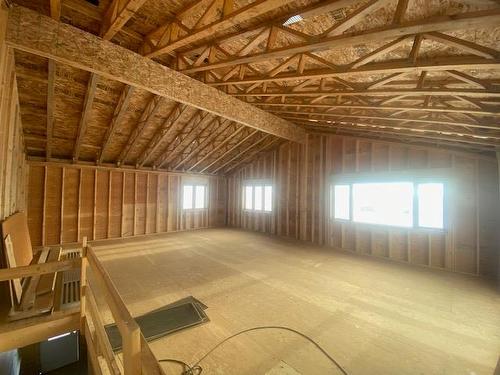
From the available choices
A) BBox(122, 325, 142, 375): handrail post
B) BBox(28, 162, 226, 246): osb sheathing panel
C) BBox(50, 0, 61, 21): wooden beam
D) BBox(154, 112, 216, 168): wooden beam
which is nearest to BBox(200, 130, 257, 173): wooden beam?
BBox(28, 162, 226, 246): osb sheathing panel

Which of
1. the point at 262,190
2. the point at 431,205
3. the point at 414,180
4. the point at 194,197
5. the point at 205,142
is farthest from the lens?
the point at 194,197

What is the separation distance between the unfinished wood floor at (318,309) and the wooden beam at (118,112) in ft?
11.4

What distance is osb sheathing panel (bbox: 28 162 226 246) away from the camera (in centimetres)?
747

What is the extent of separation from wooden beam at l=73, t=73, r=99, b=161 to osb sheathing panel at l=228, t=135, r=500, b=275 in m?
7.13

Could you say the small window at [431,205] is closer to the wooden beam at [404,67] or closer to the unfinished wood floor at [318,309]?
the unfinished wood floor at [318,309]

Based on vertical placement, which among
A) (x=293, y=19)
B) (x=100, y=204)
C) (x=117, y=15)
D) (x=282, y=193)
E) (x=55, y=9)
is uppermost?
(x=55, y=9)

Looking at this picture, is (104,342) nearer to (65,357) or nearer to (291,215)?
(65,357)

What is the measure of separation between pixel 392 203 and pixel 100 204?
1026 cm

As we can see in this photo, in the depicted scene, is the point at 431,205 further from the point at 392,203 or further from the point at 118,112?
the point at 118,112

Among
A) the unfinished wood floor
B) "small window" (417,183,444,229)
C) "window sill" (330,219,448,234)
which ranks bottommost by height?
→ the unfinished wood floor

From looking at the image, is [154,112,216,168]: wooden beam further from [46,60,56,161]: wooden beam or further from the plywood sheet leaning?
the plywood sheet leaning

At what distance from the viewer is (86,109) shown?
5371mm

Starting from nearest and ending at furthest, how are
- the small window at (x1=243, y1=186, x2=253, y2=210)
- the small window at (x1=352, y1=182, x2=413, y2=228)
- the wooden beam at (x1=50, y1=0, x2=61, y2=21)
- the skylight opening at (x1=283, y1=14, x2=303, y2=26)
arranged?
the skylight opening at (x1=283, y1=14, x2=303, y2=26) < the wooden beam at (x1=50, y1=0, x2=61, y2=21) < the small window at (x1=352, y1=182, x2=413, y2=228) < the small window at (x1=243, y1=186, x2=253, y2=210)

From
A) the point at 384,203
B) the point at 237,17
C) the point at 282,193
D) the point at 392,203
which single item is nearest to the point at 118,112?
the point at 237,17
